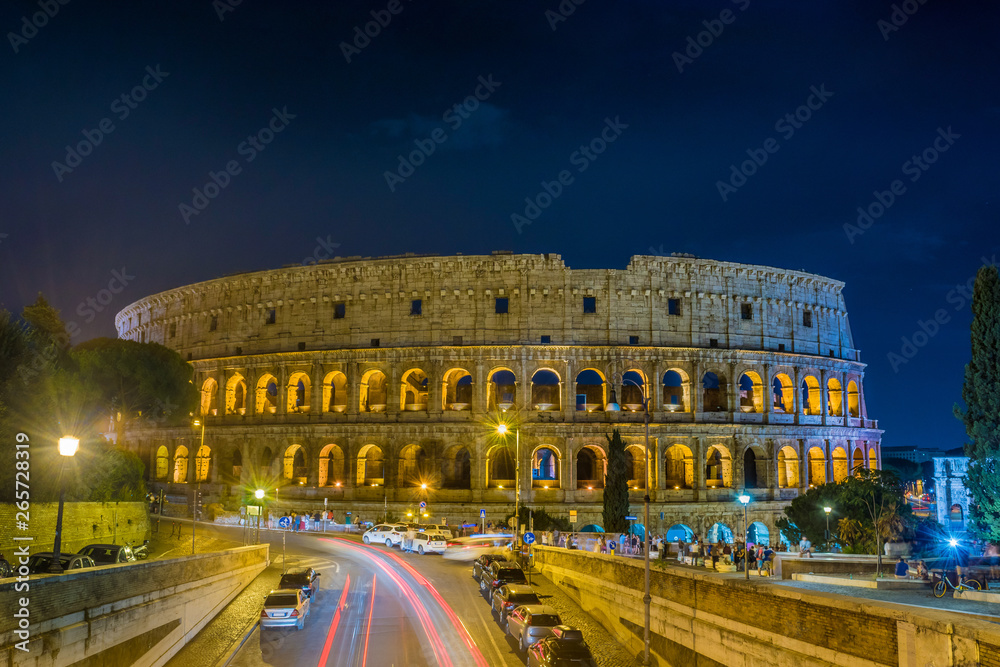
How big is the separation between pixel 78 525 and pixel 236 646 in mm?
12932

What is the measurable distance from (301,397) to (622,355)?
29364 mm

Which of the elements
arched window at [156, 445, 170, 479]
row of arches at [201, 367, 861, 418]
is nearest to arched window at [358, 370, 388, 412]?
row of arches at [201, 367, 861, 418]

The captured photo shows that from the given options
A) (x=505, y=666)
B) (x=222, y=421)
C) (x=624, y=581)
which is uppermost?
(x=222, y=421)

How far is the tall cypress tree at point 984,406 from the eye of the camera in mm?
28547

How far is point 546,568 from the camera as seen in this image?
31328mm

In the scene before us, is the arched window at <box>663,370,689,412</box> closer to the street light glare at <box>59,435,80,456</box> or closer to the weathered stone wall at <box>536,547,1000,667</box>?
the weathered stone wall at <box>536,547,1000,667</box>

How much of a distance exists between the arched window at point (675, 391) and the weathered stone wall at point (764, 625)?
82.5 feet

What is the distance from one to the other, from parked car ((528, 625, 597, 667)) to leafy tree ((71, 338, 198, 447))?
3342 centimetres

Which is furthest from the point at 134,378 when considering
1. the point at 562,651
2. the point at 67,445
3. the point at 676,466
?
the point at 562,651

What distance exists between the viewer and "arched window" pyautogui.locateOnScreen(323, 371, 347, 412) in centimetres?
5156

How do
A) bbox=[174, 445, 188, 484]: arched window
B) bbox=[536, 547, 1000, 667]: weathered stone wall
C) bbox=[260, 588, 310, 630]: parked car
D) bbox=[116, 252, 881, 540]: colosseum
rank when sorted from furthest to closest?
bbox=[174, 445, 188, 484]: arched window, bbox=[116, 252, 881, 540]: colosseum, bbox=[260, 588, 310, 630]: parked car, bbox=[536, 547, 1000, 667]: weathered stone wall

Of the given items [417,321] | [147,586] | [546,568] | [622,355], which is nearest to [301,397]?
[417,321]

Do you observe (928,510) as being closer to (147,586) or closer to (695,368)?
(695,368)

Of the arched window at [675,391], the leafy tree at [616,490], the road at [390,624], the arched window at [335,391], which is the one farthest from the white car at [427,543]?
the arched window at [675,391]
